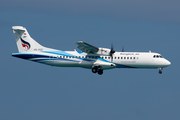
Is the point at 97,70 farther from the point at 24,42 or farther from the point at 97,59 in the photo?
the point at 24,42

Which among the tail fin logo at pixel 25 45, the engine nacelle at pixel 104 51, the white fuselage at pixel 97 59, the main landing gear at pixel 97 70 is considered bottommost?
the main landing gear at pixel 97 70

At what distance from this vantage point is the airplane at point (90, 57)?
1535 inches

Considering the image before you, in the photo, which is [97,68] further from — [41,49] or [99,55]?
[41,49]

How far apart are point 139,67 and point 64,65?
32.5 feet

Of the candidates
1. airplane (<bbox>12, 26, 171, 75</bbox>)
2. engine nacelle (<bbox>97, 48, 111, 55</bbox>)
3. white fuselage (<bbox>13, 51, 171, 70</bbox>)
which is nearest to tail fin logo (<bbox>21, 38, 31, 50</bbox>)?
airplane (<bbox>12, 26, 171, 75</bbox>)

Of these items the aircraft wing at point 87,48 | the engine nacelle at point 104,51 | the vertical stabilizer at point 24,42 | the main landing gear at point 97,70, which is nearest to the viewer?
the aircraft wing at point 87,48

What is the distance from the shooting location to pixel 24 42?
4231 centimetres

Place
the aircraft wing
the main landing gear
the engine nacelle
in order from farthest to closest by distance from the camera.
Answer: the main landing gear < the engine nacelle < the aircraft wing

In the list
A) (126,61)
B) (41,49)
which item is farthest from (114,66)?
(41,49)

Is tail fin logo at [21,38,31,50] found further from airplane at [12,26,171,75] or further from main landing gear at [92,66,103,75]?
main landing gear at [92,66,103,75]

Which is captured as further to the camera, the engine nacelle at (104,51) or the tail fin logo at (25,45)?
the tail fin logo at (25,45)

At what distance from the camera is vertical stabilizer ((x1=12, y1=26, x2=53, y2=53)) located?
4208 centimetres

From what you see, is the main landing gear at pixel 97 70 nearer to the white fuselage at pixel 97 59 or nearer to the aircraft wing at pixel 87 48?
the white fuselage at pixel 97 59

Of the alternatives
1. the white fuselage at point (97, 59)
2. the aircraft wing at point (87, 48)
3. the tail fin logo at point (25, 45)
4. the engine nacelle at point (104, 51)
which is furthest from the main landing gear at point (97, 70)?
the tail fin logo at point (25, 45)
